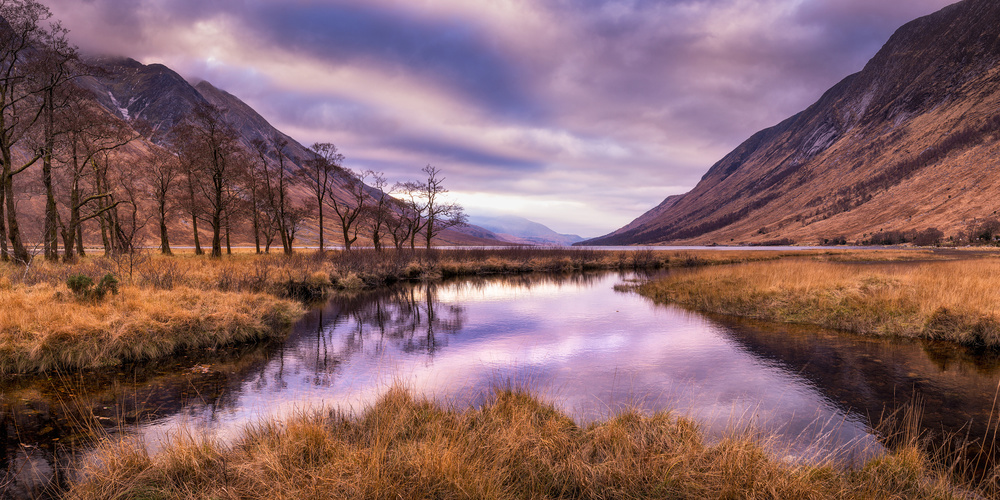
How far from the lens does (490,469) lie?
5.02m

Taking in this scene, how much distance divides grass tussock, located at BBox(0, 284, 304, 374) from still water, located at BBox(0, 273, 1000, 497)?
851 mm

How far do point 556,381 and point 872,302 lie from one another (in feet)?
49.9

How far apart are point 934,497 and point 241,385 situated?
41.7 feet

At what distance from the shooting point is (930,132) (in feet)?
497

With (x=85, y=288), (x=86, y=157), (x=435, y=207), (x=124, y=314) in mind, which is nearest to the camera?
(x=124, y=314)

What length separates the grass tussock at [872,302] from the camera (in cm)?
1330

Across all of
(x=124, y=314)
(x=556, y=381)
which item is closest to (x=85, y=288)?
(x=124, y=314)

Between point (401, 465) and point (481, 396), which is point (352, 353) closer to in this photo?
point (481, 396)

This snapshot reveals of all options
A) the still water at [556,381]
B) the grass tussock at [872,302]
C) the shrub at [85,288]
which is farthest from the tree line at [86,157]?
the grass tussock at [872,302]

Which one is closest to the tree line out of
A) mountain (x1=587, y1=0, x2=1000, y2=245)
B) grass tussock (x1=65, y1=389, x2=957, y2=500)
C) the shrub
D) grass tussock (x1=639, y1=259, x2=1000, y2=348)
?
the shrub

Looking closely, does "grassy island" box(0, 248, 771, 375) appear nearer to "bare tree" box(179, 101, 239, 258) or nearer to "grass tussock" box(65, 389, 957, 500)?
"grass tussock" box(65, 389, 957, 500)

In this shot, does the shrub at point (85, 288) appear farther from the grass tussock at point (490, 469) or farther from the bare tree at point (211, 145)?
the bare tree at point (211, 145)

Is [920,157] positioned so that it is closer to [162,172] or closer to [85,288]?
[162,172]

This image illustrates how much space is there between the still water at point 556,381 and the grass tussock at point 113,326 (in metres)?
0.85
